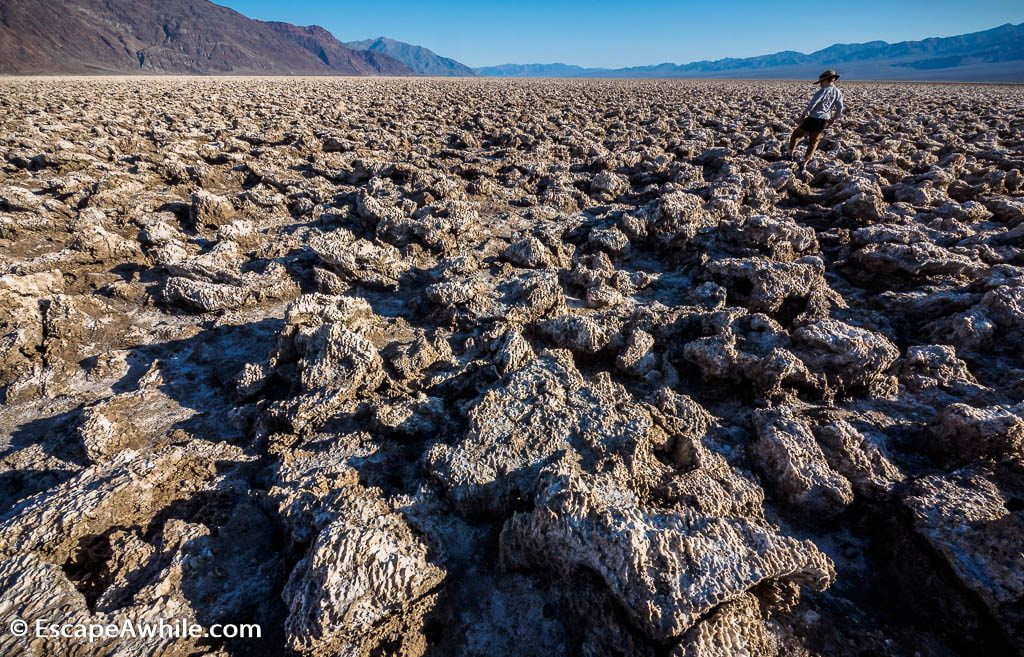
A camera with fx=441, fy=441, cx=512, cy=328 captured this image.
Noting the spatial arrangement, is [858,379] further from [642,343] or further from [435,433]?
[435,433]

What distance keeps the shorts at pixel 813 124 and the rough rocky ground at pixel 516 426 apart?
2.42 m

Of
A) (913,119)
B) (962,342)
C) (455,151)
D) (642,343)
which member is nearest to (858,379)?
(962,342)

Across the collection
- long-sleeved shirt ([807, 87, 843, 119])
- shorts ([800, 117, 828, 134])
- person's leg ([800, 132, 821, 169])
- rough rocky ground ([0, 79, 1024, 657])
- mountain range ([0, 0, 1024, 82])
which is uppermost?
mountain range ([0, 0, 1024, 82])

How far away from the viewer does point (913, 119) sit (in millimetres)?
12711

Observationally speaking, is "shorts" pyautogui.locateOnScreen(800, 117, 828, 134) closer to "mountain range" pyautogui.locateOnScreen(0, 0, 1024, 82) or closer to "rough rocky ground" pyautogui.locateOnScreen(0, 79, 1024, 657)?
"rough rocky ground" pyautogui.locateOnScreen(0, 79, 1024, 657)

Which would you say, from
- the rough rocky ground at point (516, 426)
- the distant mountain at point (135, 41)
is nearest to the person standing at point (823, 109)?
the rough rocky ground at point (516, 426)

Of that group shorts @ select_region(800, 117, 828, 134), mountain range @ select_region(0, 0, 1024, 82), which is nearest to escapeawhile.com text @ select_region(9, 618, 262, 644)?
shorts @ select_region(800, 117, 828, 134)

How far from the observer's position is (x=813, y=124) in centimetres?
764

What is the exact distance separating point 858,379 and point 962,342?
42.2 inches

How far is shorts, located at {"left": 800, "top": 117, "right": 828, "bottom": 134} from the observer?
754cm

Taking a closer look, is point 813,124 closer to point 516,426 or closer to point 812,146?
point 812,146

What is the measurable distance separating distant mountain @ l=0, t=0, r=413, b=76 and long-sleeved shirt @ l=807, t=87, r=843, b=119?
11960 centimetres

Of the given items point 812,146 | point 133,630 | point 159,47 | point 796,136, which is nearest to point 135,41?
point 159,47

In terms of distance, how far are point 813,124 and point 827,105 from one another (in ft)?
1.09
